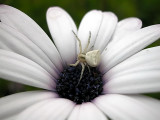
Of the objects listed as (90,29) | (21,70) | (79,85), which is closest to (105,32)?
(90,29)

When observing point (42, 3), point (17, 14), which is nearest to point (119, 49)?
point (17, 14)

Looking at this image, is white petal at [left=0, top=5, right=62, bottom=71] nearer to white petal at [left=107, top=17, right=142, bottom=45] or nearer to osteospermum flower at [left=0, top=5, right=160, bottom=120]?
osteospermum flower at [left=0, top=5, right=160, bottom=120]

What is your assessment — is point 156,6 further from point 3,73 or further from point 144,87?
point 3,73

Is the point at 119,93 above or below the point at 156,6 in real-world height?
below

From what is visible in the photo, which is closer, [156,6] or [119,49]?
[119,49]

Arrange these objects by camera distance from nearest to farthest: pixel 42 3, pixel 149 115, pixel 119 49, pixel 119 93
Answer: pixel 149 115
pixel 119 93
pixel 119 49
pixel 42 3

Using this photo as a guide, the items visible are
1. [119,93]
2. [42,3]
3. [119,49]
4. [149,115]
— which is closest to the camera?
[149,115]
